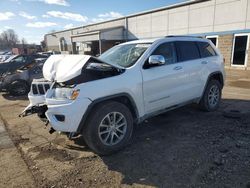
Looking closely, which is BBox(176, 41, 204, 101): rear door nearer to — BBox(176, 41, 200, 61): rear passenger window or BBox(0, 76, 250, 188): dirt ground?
BBox(176, 41, 200, 61): rear passenger window

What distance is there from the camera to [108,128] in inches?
151

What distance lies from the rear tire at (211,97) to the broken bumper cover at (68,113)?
353cm

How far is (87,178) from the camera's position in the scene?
10.7ft

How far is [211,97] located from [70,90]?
4.09 meters

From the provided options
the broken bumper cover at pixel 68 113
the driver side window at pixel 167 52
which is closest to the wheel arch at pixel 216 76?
the driver side window at pixel 167 52

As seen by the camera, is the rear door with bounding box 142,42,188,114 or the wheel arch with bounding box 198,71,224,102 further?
the wheel arch with bounding box 198,71,224,102

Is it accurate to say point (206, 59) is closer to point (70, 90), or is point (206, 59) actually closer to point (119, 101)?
point (119, 101)

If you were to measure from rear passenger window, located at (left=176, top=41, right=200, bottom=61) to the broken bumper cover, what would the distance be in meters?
2.61

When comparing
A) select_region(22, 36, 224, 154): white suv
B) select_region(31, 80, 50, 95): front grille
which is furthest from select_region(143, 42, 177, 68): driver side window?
select_region(31, 80, 50, 95): front grille

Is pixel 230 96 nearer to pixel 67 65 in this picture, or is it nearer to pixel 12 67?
pixel 67 65

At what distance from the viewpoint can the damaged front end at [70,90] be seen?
3438 mm

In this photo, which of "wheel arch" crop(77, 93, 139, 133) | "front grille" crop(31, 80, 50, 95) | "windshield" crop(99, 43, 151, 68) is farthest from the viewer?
"windshield" crop(99, 43, 151, 68)

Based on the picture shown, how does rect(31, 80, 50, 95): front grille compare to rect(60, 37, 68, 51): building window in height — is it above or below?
below

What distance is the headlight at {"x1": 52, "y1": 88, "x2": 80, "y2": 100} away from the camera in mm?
3426
